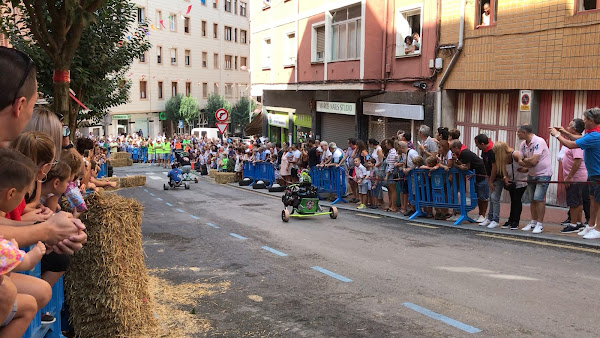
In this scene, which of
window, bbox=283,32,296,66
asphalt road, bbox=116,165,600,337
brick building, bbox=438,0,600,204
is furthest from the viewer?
window, bbox=283,32,296,66

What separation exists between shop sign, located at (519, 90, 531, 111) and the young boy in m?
4.42

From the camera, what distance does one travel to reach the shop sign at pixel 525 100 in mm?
15320

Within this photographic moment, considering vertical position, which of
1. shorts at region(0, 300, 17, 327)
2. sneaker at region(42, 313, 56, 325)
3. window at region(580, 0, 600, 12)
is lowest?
sneaker at region(42, 313, 56, 325)

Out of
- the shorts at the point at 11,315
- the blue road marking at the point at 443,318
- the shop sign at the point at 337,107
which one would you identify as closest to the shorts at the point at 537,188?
the blue road marking at the point at 443,318

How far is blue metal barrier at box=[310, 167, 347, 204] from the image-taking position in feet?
56.5

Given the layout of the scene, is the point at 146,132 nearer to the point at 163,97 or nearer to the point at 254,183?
the point at 163,97

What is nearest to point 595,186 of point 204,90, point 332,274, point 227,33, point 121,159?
point 332,274

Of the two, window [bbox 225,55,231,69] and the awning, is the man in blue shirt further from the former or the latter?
window [bbox 225,55,231,69]

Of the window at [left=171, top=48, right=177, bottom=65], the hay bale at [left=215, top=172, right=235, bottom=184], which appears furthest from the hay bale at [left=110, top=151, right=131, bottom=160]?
the window at [left=171, top=48, right=177, bottom=65]

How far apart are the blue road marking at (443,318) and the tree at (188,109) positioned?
55.5 metres

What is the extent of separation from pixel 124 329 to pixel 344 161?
41.4 feet

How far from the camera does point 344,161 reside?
1770cm

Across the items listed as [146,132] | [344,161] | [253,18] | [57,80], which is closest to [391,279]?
[57,80]

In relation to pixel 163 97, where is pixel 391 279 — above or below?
below
